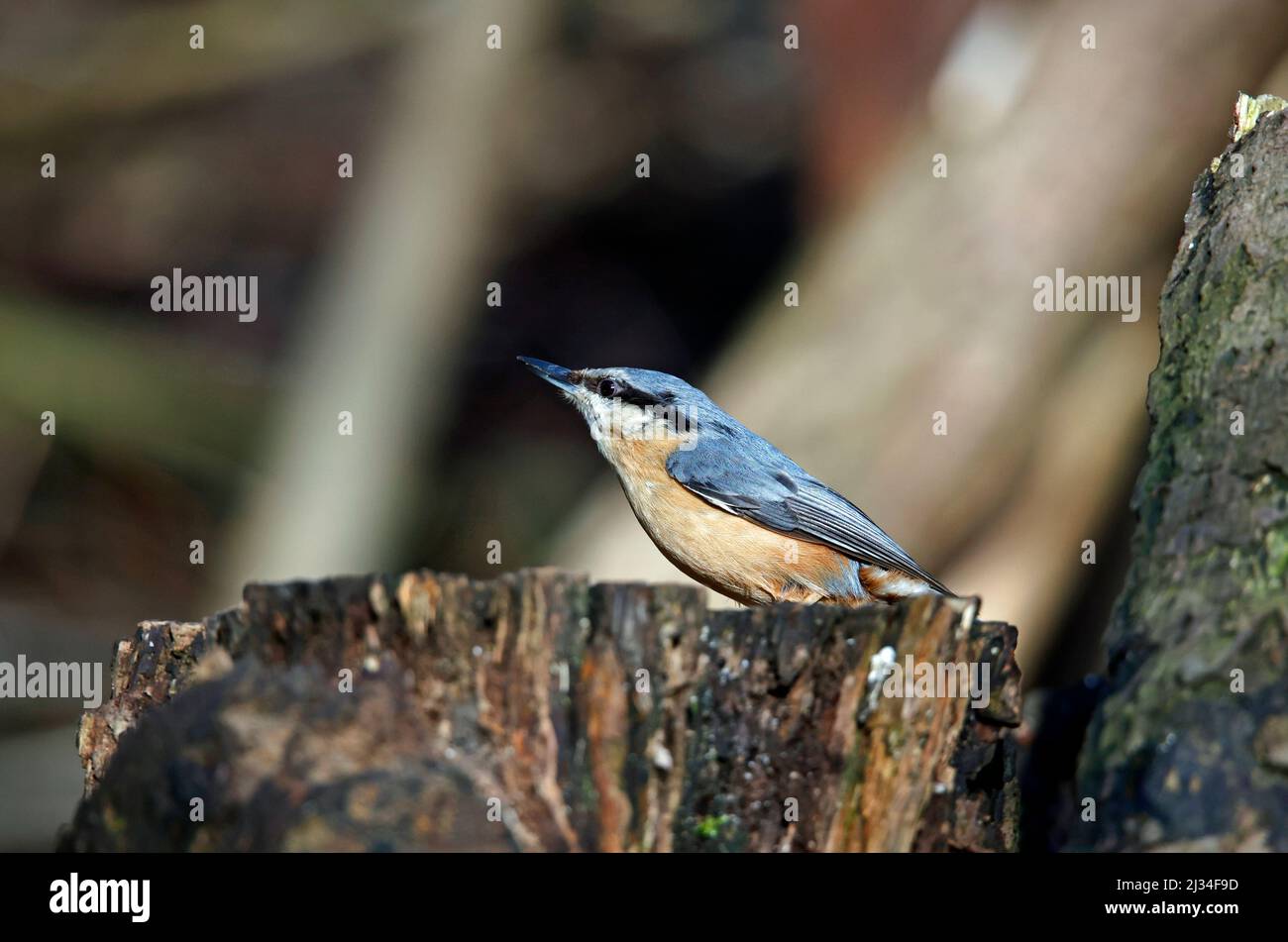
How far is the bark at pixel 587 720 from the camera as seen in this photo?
108 inches

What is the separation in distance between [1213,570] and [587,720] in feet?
4.37

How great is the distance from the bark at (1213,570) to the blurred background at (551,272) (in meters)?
1.34

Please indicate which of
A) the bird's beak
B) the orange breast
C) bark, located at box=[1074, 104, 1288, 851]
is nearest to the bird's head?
the bird's beak

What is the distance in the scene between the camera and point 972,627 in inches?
119

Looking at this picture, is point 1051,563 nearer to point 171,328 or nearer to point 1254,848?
point 1254,848

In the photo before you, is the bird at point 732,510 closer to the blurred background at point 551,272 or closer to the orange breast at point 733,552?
the orange breast at point 733,552

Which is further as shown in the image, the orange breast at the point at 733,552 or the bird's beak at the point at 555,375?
the bird's beak at the point at 555,375

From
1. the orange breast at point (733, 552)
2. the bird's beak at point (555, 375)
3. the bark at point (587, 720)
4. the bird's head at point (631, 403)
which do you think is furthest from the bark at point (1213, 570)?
the bird's beak at point (555, 375)

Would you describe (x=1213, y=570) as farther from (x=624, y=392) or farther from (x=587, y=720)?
(x=624, y=392)

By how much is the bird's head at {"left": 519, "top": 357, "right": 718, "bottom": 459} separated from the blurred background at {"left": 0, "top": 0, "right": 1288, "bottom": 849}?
1884mm

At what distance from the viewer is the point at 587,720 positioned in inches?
115

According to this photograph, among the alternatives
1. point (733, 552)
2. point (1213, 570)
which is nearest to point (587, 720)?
point (1213, 570)

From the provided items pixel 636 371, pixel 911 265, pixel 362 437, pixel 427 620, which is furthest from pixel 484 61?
pixel 427 620

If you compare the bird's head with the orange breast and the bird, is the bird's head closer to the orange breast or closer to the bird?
the bird
